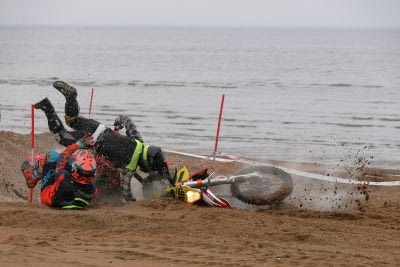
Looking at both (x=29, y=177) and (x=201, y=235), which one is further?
(x=29, y=177)

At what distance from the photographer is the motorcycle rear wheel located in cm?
1112

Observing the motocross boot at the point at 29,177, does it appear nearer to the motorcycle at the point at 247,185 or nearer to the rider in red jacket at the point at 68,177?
the rider in red jacket at the point at 68,177

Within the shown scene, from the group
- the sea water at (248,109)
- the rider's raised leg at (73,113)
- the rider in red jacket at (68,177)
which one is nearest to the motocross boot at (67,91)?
the rider's raised leg at (73,113)

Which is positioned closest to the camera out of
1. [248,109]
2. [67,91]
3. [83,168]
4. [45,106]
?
[83,168]

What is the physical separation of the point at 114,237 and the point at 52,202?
7.45 ft

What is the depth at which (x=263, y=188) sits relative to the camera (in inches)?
442

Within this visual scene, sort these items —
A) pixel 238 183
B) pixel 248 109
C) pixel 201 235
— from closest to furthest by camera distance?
pixel 201 235, pixel 238 183, pixel 248 109

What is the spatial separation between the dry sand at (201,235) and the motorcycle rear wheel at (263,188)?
27 cm

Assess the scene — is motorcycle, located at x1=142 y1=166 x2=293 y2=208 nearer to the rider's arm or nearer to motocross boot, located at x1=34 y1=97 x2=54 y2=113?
the rider's arm

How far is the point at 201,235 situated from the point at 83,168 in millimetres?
2165

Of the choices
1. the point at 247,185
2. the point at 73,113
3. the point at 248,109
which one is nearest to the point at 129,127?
the point at 73,113

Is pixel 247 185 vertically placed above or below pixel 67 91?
below

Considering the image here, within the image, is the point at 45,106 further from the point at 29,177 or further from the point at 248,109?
the point at 248,109

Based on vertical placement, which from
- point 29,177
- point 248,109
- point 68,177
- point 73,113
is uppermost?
point 73,113
